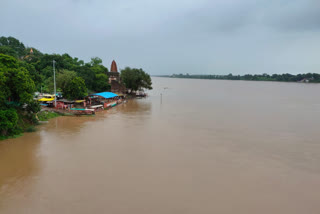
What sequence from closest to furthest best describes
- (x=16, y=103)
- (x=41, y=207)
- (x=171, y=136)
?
(x=41, y=207) < (x=16, y=103) < (x=171, y=136)

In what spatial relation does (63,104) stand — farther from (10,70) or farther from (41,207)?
(41,207)

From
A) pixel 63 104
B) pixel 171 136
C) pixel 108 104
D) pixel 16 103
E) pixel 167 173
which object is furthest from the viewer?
pixel 108 104

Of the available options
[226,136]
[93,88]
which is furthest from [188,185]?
[93,88]

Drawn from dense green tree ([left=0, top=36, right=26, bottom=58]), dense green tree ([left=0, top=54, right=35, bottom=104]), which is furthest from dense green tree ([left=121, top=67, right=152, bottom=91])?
dense green tree ([left=0, top=36, right=26, bottom=58])

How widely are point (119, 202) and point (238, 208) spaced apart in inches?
165

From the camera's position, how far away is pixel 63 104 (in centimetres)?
2295

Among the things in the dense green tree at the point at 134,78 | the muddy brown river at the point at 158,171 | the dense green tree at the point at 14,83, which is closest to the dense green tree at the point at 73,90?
the muddy brown river at the point at 158,171

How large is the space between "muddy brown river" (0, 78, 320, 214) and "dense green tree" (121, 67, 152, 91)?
23.2m

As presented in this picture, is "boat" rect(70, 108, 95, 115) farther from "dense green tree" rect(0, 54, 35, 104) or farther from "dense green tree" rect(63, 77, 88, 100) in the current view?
"dense green tree" rect(0, 54, 35, 104)

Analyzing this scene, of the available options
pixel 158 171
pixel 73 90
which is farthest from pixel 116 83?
pixel 158 171

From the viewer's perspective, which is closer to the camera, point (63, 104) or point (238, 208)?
point (238, 208)

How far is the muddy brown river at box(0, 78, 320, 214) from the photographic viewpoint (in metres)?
A: 7.46

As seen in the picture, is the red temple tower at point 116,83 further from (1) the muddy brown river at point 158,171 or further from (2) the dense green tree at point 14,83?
(2) the dense green tree at point 14,83

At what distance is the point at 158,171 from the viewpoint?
10031mm
